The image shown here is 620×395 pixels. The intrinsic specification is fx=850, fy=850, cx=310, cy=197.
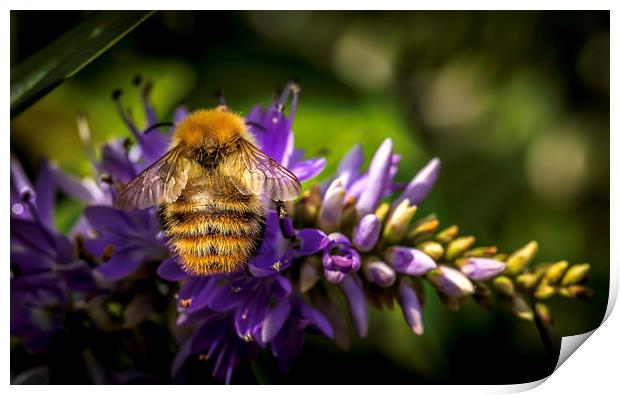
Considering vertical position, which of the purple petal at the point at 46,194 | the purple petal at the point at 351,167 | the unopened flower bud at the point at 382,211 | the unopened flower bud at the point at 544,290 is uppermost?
the purple petal at the point at 351,167

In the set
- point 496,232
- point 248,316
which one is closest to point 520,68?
point 496,232

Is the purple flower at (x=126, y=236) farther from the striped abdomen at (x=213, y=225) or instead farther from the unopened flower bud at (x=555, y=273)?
the unopened flower bud at (x=555, y=273)

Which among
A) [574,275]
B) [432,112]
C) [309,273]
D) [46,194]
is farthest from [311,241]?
[432,112]

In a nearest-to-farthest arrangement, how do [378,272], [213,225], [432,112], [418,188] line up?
[213,225] < [378,272] < [418,188] < [432,112]

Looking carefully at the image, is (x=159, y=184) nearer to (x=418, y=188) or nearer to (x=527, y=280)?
(x=418, y=188)

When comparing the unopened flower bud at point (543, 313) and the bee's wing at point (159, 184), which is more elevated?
the bee's wing at point (159, 184)

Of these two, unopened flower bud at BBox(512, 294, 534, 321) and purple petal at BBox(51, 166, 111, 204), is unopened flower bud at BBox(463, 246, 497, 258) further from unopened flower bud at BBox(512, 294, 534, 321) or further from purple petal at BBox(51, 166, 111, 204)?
purple petal at BBox(51, 166, 111, 204)

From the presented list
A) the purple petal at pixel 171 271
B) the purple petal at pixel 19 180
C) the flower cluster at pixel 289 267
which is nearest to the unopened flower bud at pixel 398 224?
the flower cluster at pixel 289 267
